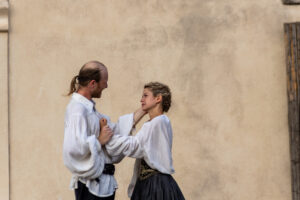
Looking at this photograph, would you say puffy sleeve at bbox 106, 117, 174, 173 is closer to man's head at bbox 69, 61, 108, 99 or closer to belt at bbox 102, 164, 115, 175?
belt at bbox 102, 164, 115, 175

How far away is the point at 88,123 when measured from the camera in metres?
5.09

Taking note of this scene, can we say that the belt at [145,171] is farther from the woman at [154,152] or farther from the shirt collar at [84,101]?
the shirt collar at [84,101]

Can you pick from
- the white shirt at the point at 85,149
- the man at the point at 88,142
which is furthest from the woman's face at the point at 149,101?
the white shirt at the point at 85,149

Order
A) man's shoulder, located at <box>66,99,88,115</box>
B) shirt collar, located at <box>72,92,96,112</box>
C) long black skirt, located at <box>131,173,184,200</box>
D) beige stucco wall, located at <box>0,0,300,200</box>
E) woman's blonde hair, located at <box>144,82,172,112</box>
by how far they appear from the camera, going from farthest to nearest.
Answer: beige stucco wall, located at <box>0,0,300,200</box> → woman's blonde hair, located at <box>144,82,172,112</box> → long black skirt, located at <box>131,173,184,200</box> → shirt collar, located at <box>72,92,96,112</box> → man's shoulder, located at <box>66,99,88,115</box>

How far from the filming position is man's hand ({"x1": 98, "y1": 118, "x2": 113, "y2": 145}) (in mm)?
5094

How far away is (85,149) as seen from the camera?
4.91 metres

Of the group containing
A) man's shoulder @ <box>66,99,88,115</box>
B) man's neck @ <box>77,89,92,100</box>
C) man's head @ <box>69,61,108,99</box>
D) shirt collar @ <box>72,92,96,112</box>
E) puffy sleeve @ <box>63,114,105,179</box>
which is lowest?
puffy sleeve @ <box>63,114,105,179</box>

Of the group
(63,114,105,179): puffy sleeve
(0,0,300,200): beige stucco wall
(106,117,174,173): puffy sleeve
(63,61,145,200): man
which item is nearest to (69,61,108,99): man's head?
(63,61,145,200): man

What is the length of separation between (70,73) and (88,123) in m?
2.76

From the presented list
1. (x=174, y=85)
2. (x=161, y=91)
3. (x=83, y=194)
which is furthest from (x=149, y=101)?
(x=174, y=85)

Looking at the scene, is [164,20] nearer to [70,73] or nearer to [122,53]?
[122,53]

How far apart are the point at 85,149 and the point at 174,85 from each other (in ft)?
9.87

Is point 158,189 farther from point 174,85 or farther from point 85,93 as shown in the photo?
point 174,85

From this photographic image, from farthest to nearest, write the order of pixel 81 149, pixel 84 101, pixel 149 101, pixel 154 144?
pixel 149 101 < pixel 154 144 < pixel 84 101 < pixel 81 149
